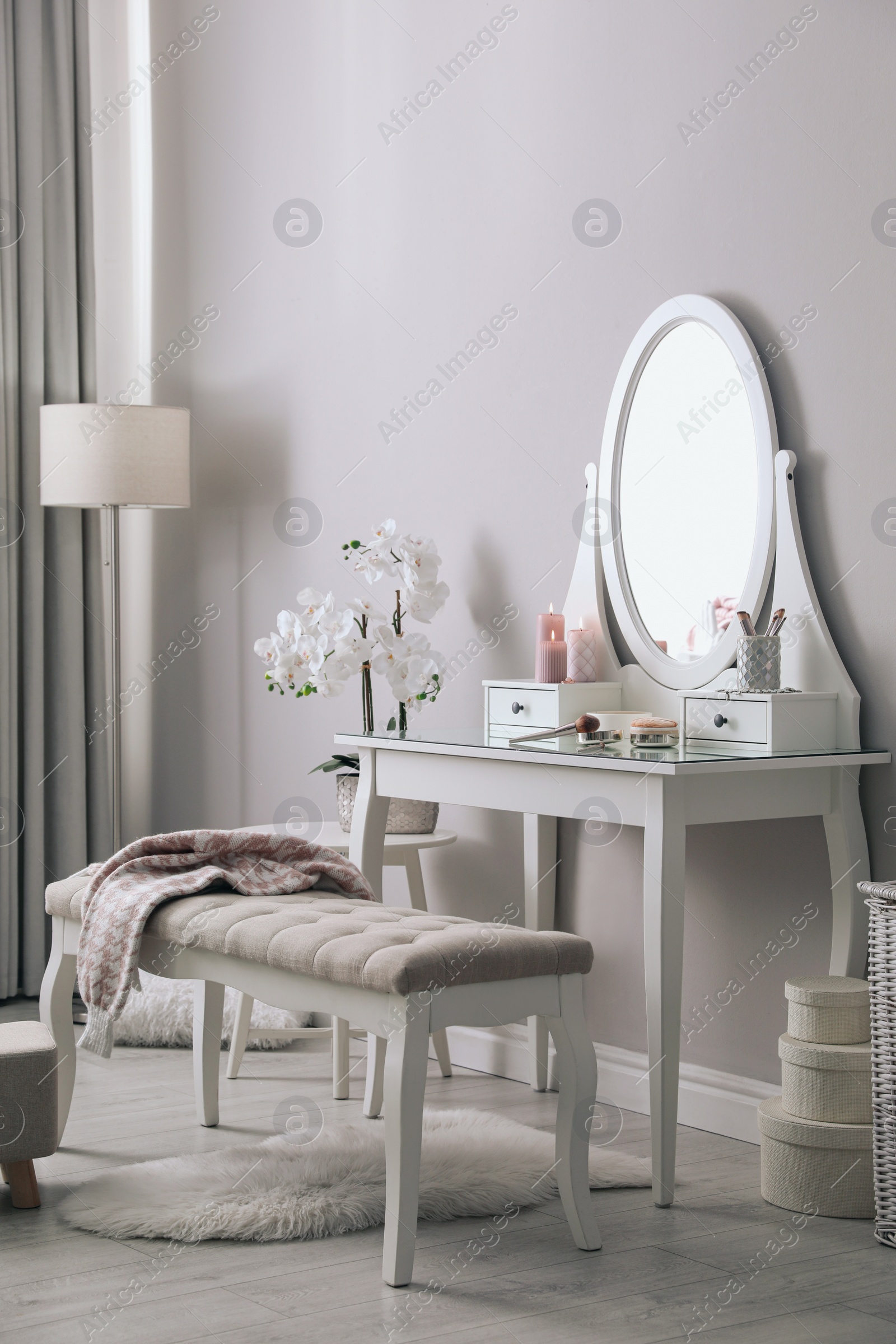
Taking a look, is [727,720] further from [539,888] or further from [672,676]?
[539,888]

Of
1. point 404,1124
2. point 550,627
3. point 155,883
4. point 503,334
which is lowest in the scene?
point 404,1124

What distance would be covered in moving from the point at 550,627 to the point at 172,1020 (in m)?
1.42

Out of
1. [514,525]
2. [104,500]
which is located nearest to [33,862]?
[104,500]

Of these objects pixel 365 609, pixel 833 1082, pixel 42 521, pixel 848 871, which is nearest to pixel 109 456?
pixel 42 521

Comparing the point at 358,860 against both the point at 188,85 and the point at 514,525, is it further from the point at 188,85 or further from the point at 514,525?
the point at 188,85

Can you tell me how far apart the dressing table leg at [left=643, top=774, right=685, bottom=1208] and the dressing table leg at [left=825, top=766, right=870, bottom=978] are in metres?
0.33

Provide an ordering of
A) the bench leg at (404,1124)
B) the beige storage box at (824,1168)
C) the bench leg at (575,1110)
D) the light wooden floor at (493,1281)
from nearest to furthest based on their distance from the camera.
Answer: the light wooden floor at (493,1281), the bench leg at (404,1124), the bench leg at (575,1110), the beige storage box at (824,1168)

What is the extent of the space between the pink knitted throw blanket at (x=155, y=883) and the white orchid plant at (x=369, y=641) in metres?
0.52

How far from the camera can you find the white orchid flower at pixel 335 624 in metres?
3.25

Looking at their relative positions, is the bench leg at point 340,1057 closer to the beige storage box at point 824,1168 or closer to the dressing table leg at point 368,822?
the dressing table leg at point 368,822

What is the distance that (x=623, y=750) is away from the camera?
2664 millimetres

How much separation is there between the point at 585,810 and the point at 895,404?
88 centimetres

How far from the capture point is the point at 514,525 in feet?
11.2

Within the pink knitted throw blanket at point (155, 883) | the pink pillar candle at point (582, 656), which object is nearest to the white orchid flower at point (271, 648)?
the pink knitted throw blanket at point (155, 883)
